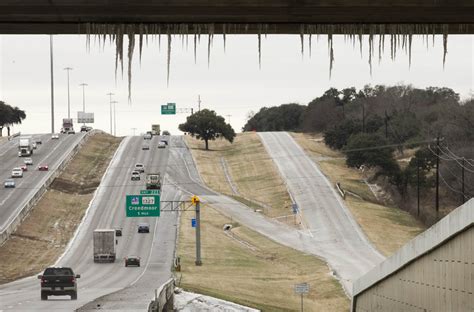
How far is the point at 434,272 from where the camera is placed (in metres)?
22.3

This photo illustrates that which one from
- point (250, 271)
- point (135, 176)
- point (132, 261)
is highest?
point (135, 176)

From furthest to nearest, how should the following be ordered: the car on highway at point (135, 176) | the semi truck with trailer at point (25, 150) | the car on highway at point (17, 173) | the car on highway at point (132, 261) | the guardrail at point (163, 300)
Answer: the semi truck with trailer at point (25, 150), the car on highway at point (135, 176), the car on highway at point (17, 173), the car on highway at point (132, 261), the guardrail at point (163, 300)

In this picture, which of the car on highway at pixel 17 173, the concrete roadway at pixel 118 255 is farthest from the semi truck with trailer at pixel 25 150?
the car on highway at pixel 17 173

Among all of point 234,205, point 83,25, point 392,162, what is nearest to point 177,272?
point 234,205

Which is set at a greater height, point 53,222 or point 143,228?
point 53,222

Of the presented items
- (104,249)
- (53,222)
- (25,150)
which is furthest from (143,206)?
(25,150)

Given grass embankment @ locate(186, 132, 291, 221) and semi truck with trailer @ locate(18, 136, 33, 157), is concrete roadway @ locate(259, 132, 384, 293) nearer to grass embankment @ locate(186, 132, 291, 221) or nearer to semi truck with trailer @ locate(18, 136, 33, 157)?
grass embankment @ locate(186, 132, 291, 221)

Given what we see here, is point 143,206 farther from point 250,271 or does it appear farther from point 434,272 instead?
point 434,272

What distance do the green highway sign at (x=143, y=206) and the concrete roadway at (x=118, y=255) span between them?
459cm

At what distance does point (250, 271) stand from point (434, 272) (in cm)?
7062

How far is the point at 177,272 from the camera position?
87.1 m

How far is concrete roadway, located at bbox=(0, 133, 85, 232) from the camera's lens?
126 m

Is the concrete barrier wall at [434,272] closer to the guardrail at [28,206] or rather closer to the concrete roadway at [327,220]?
the concrete roadway at [327,220]
